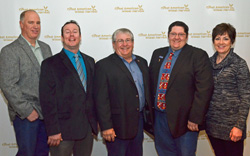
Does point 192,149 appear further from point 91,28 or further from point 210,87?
point 91,28

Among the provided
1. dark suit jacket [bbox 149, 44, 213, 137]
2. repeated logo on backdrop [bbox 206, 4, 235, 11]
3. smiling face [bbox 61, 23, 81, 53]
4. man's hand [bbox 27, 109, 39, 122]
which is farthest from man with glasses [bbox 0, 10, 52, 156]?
repeated logo on backdrop [bbox 206, 4, 235, 11]

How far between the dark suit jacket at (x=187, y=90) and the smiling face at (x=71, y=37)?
104 cm

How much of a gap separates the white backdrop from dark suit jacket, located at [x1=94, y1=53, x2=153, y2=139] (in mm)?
1062

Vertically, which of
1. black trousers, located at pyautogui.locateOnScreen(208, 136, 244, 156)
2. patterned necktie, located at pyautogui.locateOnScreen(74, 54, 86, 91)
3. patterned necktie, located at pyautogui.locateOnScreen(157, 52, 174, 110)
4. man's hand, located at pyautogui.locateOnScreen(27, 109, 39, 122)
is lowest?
black trousers, located at pyautogui.locateOnScreen(208, 136, 244, 156)

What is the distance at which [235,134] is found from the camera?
6.57ft

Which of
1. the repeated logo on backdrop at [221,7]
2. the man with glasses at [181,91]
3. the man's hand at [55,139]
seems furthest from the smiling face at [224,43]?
the man's hand at [55,139]

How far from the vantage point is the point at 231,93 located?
2.05m

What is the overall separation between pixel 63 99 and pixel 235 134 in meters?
1.66

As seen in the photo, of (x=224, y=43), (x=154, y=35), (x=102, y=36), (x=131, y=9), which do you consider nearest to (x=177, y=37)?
(x=224, y=43)

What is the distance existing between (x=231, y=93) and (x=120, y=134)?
3.82ft

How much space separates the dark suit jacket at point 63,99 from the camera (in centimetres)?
206

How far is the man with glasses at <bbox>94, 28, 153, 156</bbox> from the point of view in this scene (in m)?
2.19

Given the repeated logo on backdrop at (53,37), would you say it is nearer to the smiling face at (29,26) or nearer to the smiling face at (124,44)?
the smiling face at (29,26)

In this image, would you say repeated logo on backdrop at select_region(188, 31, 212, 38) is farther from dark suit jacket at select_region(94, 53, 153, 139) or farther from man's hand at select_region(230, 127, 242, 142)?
man's hand at select_region(230, 127, 242, 142)
